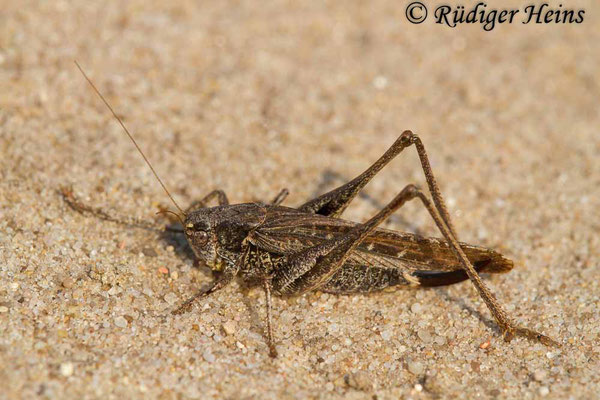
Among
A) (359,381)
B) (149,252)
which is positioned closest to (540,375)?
(359,381)

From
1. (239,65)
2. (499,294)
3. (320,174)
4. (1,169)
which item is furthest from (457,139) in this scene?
(1,169)

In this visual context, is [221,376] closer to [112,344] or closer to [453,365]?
[112,344]

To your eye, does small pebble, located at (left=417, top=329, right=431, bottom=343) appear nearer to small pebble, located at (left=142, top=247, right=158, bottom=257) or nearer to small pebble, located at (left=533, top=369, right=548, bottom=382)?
small pebble, located at (left=533, top=369, right=548, bottom=382)

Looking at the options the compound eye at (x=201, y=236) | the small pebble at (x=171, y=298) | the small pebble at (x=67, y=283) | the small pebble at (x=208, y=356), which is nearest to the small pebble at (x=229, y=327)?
the small pebble at (x=208, y=356)

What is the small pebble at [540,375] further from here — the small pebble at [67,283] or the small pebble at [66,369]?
the small pebble at [67,283]

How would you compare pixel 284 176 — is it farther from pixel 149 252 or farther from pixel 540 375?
pixel 540 375
